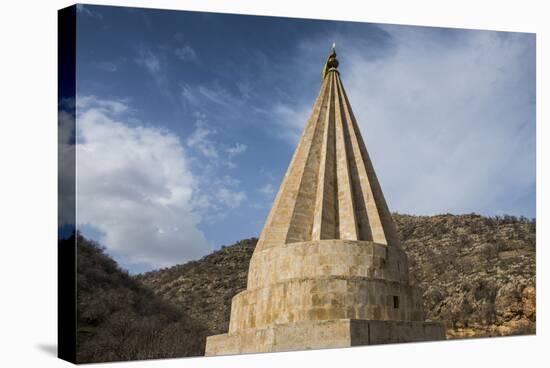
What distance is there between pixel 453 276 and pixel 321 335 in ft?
36.2

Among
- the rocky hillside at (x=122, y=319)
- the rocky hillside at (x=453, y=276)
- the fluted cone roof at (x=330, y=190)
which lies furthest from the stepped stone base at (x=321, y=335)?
the rocky hillside at (x=453, y=276)

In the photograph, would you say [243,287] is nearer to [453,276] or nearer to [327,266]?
[453,276]

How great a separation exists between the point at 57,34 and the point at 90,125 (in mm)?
1315

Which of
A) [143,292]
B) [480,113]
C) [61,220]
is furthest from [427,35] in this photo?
[143,292]

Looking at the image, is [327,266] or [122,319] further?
[122,319]

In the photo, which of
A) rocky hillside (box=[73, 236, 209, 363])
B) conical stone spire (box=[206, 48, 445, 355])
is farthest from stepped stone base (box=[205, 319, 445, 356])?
rocky hillside (box=[73, 236, 209, 363])

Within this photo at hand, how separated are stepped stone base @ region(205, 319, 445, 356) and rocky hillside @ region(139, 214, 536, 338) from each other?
13.3ft

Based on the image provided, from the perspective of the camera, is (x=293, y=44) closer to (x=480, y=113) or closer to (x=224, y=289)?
(x=480, y=113)

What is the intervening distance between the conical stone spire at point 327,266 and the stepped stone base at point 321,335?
0.5 inches

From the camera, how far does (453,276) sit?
19688mm

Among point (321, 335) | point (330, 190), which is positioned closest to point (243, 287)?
point (330, 190)

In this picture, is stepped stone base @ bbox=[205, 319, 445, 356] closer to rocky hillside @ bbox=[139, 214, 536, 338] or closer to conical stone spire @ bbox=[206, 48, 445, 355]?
conical stone spire @ bbox=[206, 48, 445, 355]

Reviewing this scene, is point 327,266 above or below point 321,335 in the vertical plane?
above

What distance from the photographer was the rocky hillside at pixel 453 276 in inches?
613
